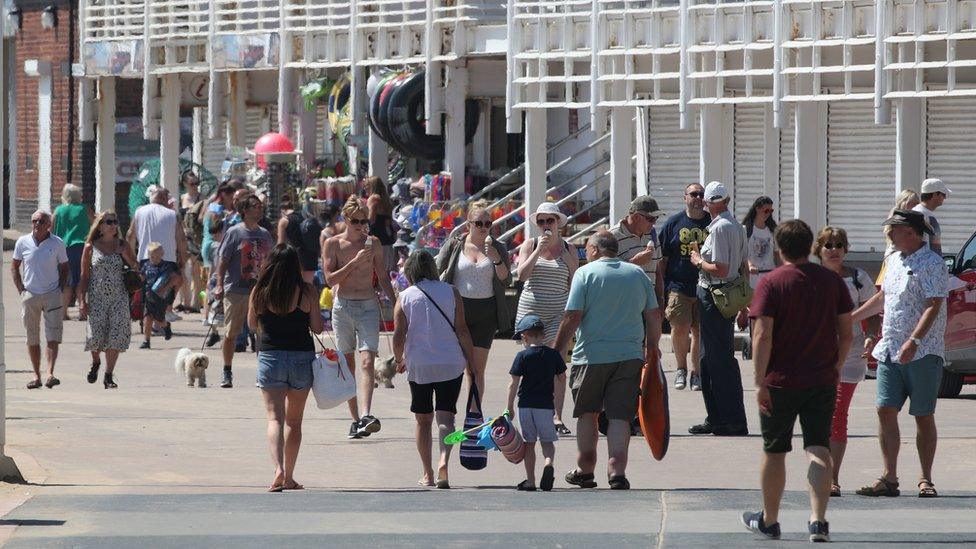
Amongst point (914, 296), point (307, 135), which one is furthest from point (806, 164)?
point (307, 135)

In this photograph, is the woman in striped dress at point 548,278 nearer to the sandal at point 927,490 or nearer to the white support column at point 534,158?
the sandal at point 927,490

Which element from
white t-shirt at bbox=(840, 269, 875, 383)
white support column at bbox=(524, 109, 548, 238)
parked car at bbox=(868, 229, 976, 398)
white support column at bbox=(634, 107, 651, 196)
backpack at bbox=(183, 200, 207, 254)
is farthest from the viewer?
white support column at bbox=(634, 107, 651, 196)

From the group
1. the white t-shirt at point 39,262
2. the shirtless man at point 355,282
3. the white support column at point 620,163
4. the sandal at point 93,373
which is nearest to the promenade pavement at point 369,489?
the sandal at point 93,373

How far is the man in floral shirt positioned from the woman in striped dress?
10.4 feet

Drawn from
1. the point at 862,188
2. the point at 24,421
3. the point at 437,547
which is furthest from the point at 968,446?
the point at 862,188

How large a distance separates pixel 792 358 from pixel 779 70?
36.6ft

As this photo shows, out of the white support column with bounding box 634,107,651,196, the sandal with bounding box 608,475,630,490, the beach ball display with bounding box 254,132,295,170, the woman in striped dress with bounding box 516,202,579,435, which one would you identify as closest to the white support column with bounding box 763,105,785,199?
the white support column with bounding box 634,107,651,196

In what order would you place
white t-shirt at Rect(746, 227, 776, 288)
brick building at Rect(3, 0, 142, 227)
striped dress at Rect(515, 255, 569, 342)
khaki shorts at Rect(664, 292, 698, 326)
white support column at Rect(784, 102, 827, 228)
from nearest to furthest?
striped dress at Rect(515, 255, 569, 342) → khaki shorts at Rect(664, 292, 698, 326) → white t-shirt at Rect(746, 227, 776, 288) → white support column at Rect(784, 102, 827, 228) → brick building at Rect(3, 0, 142, 227)

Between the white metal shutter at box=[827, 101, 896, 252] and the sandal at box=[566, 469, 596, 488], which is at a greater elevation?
the white metal shutter at box=[827, 101, 896, 252]

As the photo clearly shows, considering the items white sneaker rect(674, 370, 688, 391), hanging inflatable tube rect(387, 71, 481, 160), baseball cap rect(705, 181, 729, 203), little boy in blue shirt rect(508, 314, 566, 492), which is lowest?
white sneaker rect(674, 370, 688, 391)

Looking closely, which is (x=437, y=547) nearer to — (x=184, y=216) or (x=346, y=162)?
(x=184, y=216)

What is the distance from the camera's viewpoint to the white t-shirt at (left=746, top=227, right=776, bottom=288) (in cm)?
1648

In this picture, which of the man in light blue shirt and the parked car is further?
the parked car

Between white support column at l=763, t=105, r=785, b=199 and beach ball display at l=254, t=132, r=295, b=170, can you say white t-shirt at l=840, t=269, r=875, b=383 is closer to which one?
white support column at l=763, t=105, r=785, b=199
